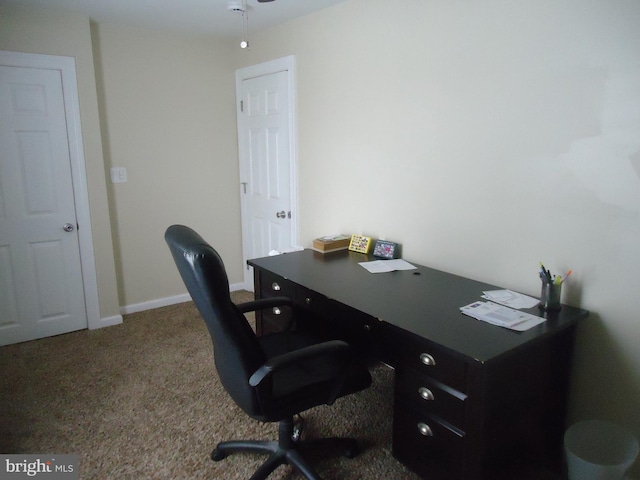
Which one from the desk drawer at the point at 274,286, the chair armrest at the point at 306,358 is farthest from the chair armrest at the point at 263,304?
the chair armrest at the point at 306,358

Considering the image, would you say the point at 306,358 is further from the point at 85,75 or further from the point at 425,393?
the point at 85,75

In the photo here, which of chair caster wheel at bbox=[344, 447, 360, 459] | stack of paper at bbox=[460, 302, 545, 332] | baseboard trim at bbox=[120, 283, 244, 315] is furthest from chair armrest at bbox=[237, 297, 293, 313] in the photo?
baseboard trim at bbox=[120, 283, 244, 315]

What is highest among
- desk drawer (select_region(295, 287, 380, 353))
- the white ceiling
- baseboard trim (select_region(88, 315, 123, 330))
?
the white ceiling

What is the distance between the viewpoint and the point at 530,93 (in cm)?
175

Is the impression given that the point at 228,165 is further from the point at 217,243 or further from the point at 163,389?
the point at 163,389

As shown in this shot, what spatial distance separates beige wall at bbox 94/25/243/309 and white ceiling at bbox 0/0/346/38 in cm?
22

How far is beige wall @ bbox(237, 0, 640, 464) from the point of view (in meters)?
1.55

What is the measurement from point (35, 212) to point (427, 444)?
9.68 feet

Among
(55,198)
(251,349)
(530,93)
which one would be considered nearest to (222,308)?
(251,349)

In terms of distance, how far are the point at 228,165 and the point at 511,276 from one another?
273 centimetres

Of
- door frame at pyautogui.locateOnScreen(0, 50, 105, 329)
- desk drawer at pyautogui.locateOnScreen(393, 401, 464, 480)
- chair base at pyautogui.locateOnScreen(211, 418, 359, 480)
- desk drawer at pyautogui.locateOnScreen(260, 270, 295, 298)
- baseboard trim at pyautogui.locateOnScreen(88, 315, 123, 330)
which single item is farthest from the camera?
baseboard trim at pyautogui.locateOnScreen(88, 315, 123, 330)

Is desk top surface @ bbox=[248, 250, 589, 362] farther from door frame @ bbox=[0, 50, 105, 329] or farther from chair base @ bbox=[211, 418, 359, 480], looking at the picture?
door frame @ bbox=[0, 50, 105, 329]

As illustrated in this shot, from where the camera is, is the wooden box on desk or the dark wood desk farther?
the wooden box on desk

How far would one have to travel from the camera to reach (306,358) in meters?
1.44
